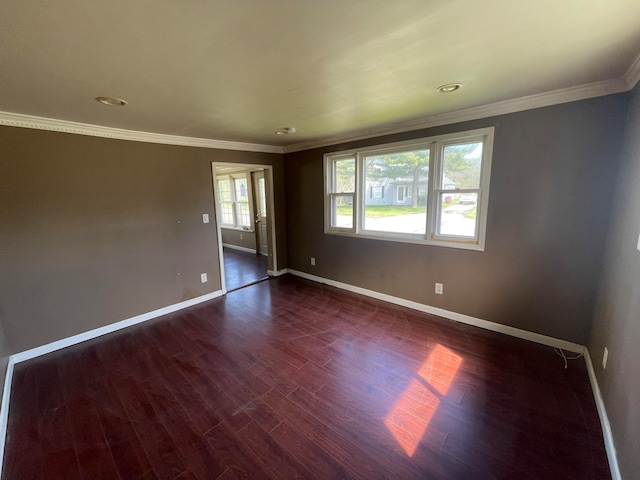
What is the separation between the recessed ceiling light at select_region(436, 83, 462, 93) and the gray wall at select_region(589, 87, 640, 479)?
3.81 ft

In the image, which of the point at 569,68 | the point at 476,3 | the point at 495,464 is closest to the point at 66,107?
the point at 476,3

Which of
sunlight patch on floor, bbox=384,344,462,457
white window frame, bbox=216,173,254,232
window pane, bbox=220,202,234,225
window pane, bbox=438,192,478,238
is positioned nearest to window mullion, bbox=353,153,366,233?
window pane, bbox=438,192,478,238

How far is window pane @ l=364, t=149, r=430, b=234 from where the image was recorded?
3279 mm

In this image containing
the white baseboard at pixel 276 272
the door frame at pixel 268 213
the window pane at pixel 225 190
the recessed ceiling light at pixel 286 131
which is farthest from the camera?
the window pane at pixel 225 190

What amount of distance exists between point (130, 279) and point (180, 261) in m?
0.62

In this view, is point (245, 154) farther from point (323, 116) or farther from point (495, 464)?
point (495, 464)

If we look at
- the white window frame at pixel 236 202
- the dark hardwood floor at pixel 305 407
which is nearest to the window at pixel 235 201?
the white window frame at pixel 236 202

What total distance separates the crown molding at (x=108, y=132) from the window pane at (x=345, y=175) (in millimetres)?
1416

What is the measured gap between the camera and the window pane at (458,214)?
116 inches

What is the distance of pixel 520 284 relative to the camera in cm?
266

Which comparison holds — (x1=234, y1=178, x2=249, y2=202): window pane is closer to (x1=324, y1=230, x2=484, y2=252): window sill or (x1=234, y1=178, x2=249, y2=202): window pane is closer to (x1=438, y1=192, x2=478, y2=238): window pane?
(x1=324, y1=230, x2=484, y2=252): window sill

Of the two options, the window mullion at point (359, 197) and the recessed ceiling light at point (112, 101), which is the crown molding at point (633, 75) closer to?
the window mullion at point (359, 197)

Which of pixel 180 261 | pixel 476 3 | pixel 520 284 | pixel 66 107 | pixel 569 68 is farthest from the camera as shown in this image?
pixel 180 261

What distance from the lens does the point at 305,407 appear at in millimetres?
1935
